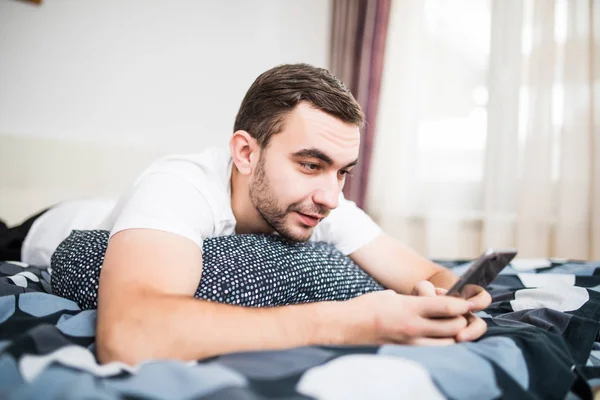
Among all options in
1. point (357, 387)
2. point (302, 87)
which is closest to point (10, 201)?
point (302, 87)

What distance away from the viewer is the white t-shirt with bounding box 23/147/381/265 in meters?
0.84

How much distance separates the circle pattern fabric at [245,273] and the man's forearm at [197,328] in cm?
13

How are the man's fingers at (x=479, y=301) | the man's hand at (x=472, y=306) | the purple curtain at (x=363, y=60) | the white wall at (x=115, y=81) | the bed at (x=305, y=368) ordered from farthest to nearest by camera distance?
1. the purple curtain at (x=363, y=60)
2. the white wall at (x=115, y=81)
3. the man's fingers at (x=479, y=301)
4. the man's hand at (x=472, y=306)
5. the bed at (x=305, y=368)

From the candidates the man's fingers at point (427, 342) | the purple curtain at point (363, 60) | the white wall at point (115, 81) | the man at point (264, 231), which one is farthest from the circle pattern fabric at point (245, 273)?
the purple curtain at point (363, 60)

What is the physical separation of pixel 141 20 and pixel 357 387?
95.4 inches

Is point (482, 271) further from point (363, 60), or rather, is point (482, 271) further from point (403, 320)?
point (363, 60)

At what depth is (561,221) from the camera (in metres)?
2.04

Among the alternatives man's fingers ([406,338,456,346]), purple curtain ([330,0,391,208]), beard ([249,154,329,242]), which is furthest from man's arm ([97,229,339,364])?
purple curtain ([330,0,391,208])

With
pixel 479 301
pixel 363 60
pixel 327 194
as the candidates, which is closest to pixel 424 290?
pixel 479 301

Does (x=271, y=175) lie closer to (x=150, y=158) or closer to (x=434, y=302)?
(x=434, y=302)

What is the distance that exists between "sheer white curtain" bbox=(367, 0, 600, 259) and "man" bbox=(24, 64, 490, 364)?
44.8 inches

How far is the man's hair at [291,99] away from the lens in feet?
3.60

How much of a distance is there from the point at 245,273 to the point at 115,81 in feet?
6.28

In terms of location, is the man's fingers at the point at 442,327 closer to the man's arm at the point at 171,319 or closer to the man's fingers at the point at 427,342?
the man's fingers at the point at 427,342
